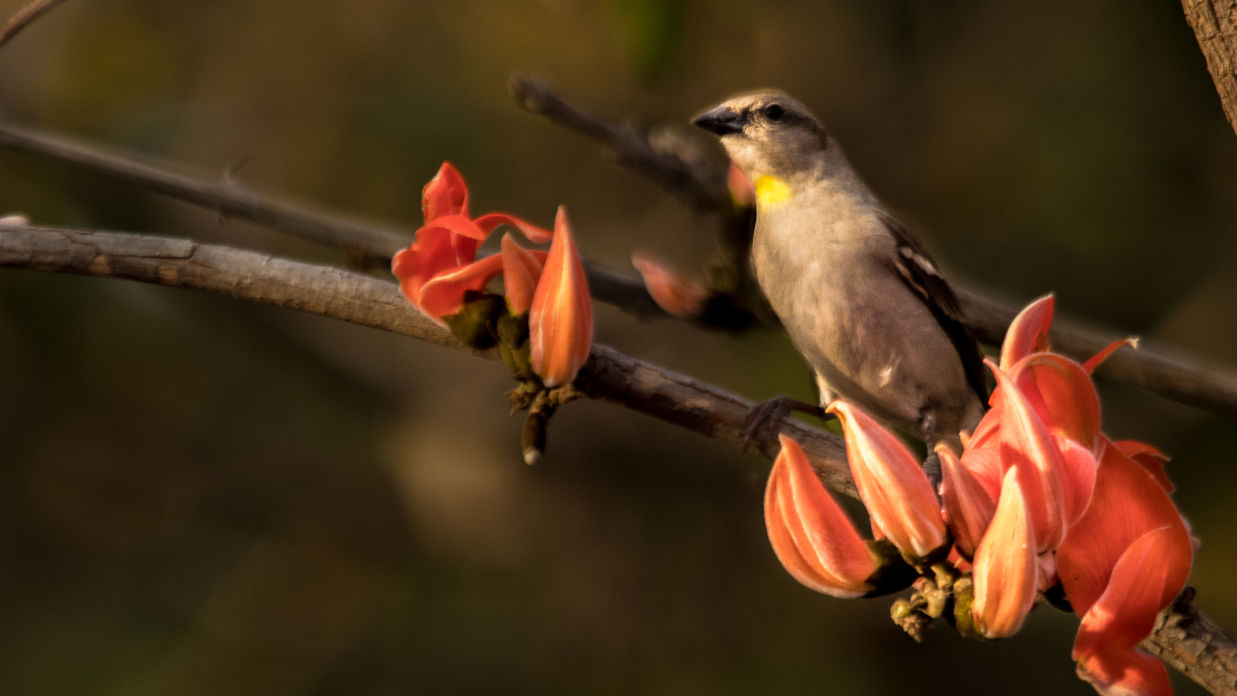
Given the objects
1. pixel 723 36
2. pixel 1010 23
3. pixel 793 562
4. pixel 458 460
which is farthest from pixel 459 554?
pixel 793 562

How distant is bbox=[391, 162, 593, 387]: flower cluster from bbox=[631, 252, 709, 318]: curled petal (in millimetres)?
1085

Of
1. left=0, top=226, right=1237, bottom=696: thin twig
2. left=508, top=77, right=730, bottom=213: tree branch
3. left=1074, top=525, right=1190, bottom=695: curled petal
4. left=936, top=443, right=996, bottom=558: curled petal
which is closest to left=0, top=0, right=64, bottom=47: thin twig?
left=0, top=226, right=1237, bottom=696: thin twig

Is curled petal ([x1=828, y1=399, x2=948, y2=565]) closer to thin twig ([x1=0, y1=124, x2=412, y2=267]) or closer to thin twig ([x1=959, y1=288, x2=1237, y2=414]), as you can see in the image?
thin twig ([x1=959, y1=288, x2=1237, y2=414])

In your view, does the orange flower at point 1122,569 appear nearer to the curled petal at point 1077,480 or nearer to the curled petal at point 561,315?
the curled petal at point 1077,480

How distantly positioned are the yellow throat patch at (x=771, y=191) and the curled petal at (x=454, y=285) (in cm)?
180

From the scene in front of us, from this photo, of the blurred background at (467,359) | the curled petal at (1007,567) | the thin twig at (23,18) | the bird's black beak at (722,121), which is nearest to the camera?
the curled petal at (1007,567)

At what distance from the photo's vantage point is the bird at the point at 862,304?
3076 millimetres

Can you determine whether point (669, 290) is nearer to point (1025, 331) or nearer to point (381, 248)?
point (381, 248)

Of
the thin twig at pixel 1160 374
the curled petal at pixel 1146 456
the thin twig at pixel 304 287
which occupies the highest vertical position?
the curled petal at pixel 1146 456

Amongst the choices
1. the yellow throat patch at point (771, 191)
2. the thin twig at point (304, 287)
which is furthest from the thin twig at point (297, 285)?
the yellow throat patch at point (771, 191)

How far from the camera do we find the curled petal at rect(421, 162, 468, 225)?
65.4 inches

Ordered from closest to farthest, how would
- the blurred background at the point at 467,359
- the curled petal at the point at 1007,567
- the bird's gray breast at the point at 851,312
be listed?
the curled petal at the point at 1007,567, the bird's gray breast at the point at 851,312, the blurred background at the point at 467,359

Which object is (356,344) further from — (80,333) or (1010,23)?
(1010,23)

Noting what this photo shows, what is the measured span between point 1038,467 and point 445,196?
0.89 metres
